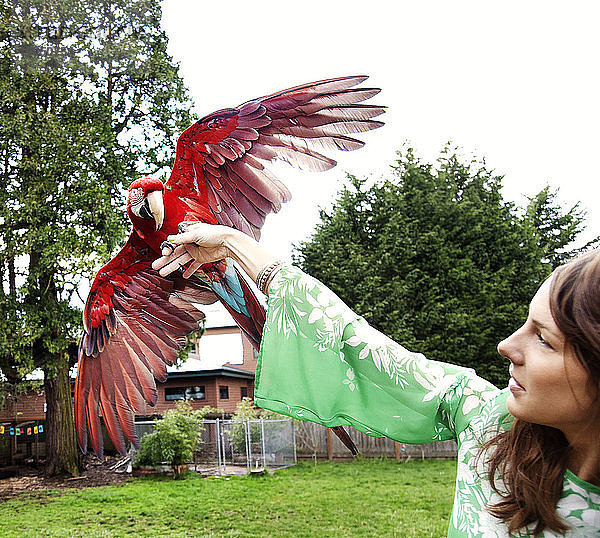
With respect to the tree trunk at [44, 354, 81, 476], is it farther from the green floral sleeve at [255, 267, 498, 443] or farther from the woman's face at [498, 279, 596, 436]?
the woman's face at [498, 279, 596, 436]

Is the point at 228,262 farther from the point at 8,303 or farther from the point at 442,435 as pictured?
the point at 8,303

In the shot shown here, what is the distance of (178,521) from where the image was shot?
21.7 ft

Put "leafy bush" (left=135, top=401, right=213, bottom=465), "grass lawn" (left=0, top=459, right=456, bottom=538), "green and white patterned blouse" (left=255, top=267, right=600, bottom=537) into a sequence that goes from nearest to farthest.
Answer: "green and white patterned blouse" (left=255, top=267, right=600, bottom=537)
"grass lawn" (left=0, top=459, right=456, bottom=538)
"leafy bush" (left=135, top=401, right=213, bottom=465)

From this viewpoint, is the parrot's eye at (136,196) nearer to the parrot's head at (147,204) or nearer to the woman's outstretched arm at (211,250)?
the parrot's head at (147,204)

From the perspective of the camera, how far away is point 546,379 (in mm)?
721

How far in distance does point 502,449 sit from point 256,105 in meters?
1.04

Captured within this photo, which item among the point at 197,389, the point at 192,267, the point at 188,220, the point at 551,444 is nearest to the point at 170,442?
the point at 197,389

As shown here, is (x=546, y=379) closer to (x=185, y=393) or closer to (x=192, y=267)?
(x=192, y=267)

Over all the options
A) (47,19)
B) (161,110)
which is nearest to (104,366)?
(161,110)

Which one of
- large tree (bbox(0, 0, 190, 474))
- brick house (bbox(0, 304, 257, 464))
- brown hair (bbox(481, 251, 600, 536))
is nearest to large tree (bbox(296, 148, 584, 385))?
brick house (bbox(0, 304, 257, 464))

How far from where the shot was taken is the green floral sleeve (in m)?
0.93

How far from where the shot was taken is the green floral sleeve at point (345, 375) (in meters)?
0.93

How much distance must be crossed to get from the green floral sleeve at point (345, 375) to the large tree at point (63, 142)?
6965 mm

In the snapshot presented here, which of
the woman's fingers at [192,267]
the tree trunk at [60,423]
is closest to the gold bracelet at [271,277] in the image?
the woman's fingers at [192,267]
